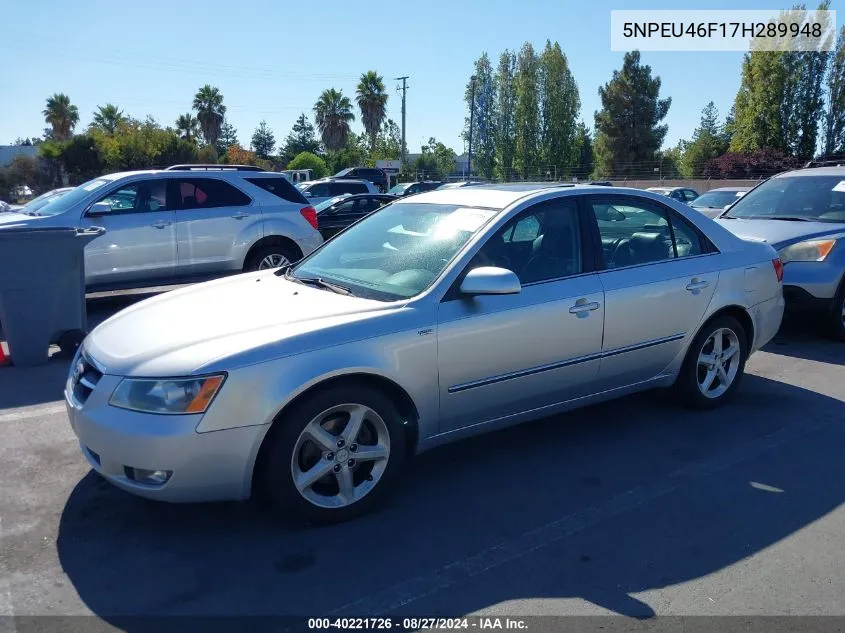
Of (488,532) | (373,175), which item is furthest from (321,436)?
→ (373,175)

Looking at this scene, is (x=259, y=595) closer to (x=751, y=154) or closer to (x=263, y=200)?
(x=263, y=200)

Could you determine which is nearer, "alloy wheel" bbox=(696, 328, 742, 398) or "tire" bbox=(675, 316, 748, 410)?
"tire" bbox=(675, 316, 748, 410)

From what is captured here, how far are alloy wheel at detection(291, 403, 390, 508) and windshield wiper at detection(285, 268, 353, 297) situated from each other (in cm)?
78

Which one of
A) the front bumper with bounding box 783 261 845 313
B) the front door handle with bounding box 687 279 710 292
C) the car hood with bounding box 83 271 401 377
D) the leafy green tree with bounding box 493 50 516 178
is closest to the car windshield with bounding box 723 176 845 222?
the front bumper with bounding box 783 261 845 313

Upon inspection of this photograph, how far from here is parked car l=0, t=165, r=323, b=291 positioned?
8703mm

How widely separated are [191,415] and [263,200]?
6.95 meters

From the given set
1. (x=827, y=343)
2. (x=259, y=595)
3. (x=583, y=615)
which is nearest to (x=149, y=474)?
(x=259, y=595)

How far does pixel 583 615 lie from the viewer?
9.46ft

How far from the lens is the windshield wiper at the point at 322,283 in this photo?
4.11 meters

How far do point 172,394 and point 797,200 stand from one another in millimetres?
7588

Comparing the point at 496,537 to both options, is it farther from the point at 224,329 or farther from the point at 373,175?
the point at 373,175

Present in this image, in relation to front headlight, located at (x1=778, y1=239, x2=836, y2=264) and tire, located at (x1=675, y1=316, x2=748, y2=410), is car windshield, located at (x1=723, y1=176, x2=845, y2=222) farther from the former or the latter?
tire, located at (x1=675, y1=316, x2=748, y2=410)

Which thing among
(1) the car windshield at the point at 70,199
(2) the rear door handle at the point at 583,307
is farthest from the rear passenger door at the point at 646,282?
(1) the car windshield at the point at 70,199

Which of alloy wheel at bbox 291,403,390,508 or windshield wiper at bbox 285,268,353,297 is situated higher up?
windshield wiper at bbox 285,268,353,297
